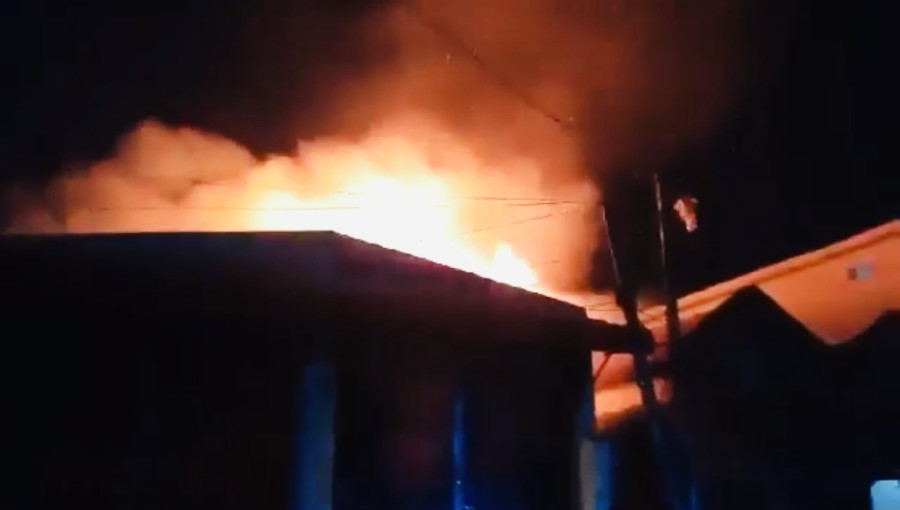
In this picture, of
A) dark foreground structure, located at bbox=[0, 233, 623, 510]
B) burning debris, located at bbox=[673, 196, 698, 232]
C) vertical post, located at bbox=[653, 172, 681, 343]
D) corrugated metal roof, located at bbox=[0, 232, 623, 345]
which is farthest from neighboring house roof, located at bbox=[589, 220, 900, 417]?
corrugated metal roof, located at bbox=[0, 232, 623, 345]

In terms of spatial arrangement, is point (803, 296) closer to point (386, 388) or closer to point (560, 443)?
point (560, 443)

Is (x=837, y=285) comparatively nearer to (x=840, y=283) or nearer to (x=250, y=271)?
(x=840, y=283)

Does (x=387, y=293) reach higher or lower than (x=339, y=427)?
higher

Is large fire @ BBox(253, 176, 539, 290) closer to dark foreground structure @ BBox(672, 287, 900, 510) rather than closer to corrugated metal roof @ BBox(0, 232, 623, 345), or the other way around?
dark foreground structure @ BBox(672, 287, 900, 510)

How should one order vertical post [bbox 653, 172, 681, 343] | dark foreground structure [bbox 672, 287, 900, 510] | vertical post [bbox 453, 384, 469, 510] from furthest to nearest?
dark foreground structure [bbox 672, 287, 900, 510] < vertical post [bbox 653, 172, 681, 343] < vertical post [bbox 453, 384, 469, 510]

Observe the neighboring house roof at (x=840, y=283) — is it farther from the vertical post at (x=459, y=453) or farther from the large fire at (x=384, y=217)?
the vertical post at (x=459, y=453)

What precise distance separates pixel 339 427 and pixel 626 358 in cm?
1654

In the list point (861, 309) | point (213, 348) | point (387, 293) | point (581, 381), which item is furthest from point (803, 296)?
point (213, 348)

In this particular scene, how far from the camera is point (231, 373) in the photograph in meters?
8.57

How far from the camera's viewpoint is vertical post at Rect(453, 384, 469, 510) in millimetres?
10156

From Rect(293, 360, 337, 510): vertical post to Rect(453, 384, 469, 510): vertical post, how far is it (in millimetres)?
1987

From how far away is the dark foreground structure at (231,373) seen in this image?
7840 millimetres

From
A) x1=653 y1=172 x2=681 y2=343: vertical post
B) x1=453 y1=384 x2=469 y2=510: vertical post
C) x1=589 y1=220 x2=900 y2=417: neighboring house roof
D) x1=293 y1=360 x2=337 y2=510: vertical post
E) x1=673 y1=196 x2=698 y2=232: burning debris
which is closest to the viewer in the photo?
x1=293 y1=360 x2=337 y2=510: vertical post

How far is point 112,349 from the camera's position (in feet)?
26.7
